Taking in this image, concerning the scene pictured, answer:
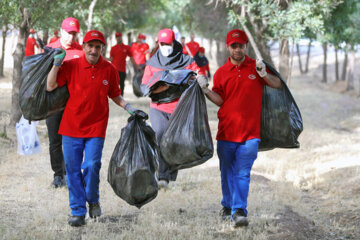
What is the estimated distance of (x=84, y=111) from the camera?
17.1ft

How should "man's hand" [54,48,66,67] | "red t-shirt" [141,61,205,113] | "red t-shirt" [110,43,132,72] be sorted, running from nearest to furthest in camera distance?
1. "man's hand" [54,48,66,67]
2. "red t-shirt" [141,61,205,113]
3. "red t-shirt" [110,43,132,72]

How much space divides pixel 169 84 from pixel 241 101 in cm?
137

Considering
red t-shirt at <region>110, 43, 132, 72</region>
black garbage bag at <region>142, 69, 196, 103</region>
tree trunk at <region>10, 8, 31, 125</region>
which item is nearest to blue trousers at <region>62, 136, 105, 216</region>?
black garbage bag at <region>142, 69, 196, 103</region>

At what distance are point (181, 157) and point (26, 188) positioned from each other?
8.68 feet

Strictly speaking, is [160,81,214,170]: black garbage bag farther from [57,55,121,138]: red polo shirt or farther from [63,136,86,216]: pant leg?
[63,136,86,216]: pant leg

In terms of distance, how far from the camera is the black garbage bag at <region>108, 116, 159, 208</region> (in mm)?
5070

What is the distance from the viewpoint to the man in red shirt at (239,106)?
5.39 m

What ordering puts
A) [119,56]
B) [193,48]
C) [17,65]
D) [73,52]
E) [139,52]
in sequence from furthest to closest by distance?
[193,48] < [139,52] < [119,56] < [17,65] < [73,52]

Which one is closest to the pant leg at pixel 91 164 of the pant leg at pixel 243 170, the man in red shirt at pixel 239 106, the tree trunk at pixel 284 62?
the man in red shirt at pixel 239 106

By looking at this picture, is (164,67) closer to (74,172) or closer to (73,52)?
(73,52)

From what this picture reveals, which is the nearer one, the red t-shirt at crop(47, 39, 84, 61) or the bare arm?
the bare arm

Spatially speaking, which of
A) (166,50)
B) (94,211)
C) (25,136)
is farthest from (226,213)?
(25,136)

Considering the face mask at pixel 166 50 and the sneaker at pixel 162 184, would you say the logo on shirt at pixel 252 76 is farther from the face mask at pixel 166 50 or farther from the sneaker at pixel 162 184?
the sneaker at pixel 162 184

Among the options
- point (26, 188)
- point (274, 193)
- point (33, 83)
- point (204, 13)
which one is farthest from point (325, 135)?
point (204, 13)
